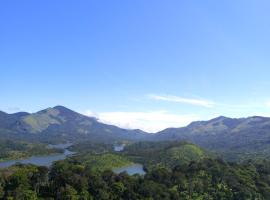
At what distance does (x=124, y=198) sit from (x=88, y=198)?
490 inches

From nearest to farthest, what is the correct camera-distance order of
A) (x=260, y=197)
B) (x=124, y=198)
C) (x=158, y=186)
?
(x=124, y=198) < (x=158, y=186) < (x=260, y=197)

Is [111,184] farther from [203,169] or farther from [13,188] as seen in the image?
[203,169]

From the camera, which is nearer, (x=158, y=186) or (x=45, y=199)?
(x=45, y=199)

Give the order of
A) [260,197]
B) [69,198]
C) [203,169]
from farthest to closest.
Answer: [203,169]
[260,197]
[69,198]

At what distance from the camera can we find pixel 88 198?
109750mm

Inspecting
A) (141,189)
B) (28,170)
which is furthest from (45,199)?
(141,189)

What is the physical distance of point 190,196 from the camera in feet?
416

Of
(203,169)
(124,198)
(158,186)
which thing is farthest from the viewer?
(203,169)

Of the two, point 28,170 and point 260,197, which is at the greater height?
point 28,170

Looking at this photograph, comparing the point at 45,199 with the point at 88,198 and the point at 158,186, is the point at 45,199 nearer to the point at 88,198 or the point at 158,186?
the point at 88,198

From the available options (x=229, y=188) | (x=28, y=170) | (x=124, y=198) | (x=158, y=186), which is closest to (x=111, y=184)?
(x=124, y=198)

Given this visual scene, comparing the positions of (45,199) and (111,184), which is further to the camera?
(111,184)

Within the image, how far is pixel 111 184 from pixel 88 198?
11386mm

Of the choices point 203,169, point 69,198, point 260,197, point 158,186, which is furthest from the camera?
point 203,169
